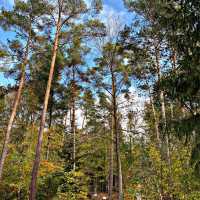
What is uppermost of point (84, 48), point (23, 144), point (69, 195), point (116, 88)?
point (84, 48)

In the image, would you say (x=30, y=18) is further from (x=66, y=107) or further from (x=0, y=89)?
(x=66, y=107)

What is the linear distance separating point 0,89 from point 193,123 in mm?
14990

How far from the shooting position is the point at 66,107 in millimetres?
23531

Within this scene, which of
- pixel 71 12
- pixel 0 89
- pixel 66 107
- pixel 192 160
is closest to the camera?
pixel 192 160

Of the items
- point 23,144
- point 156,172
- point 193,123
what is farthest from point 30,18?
point 193,123

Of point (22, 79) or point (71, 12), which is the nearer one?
point (71, 12)

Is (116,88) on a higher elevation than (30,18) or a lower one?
lower

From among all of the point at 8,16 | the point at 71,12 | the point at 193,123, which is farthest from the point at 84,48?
the point at 193,123

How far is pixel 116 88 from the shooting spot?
16.5m

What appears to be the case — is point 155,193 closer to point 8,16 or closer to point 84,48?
point 84,48

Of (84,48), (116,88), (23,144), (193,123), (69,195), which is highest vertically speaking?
(84,48)

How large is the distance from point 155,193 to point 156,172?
1048 mm

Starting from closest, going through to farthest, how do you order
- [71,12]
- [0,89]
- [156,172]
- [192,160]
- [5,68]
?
[192,160] < [156,172] < [71,12] < [5,68] < [0,89]

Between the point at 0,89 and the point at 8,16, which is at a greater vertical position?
the point at 8,16
